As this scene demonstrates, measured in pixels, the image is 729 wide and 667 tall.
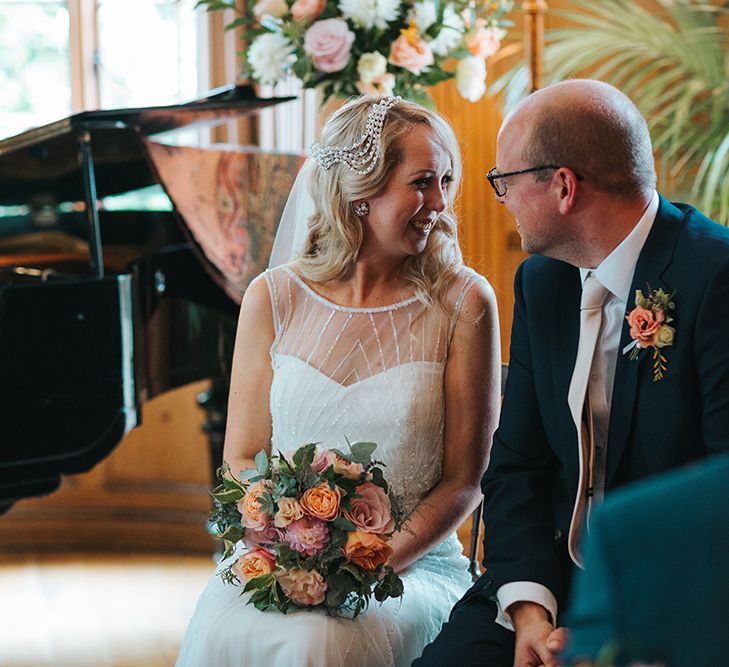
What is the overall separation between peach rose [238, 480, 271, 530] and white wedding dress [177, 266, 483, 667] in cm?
31

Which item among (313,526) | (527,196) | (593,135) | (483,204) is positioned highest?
(593,135)

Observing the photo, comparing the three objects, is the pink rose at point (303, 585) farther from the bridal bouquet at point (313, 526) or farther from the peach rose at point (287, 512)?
the peach rose at point (287, 512)

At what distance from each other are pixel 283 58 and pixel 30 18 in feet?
7.81

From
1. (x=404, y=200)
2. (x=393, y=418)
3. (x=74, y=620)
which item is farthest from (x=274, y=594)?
(x=74, y=620)

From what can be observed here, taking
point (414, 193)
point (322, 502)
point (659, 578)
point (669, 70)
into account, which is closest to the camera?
point (659, 578)

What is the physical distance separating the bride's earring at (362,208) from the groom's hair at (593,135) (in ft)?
1.93

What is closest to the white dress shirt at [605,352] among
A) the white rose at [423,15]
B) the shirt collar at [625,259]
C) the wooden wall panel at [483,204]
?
the shirt collar at [625,259]

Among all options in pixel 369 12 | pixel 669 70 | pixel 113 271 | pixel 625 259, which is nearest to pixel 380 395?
pixel 625 259

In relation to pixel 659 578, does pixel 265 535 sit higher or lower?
lower

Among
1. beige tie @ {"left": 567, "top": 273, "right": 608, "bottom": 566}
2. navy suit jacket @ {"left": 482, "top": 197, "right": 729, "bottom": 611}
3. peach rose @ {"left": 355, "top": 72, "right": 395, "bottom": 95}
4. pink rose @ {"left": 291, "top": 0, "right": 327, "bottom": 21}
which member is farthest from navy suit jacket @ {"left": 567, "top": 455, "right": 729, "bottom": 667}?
pink rose @ {"left": 291, "top": 0, "right": 327, "bottom": 21}

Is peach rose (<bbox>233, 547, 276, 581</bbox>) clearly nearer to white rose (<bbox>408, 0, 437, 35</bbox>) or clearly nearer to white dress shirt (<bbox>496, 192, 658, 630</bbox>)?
white dress shirt (<bbox>496, 192, 658, 630</bbox>)

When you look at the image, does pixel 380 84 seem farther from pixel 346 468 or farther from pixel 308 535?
pixel 308 535

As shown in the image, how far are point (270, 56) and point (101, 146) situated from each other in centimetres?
77

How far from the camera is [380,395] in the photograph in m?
2.61
